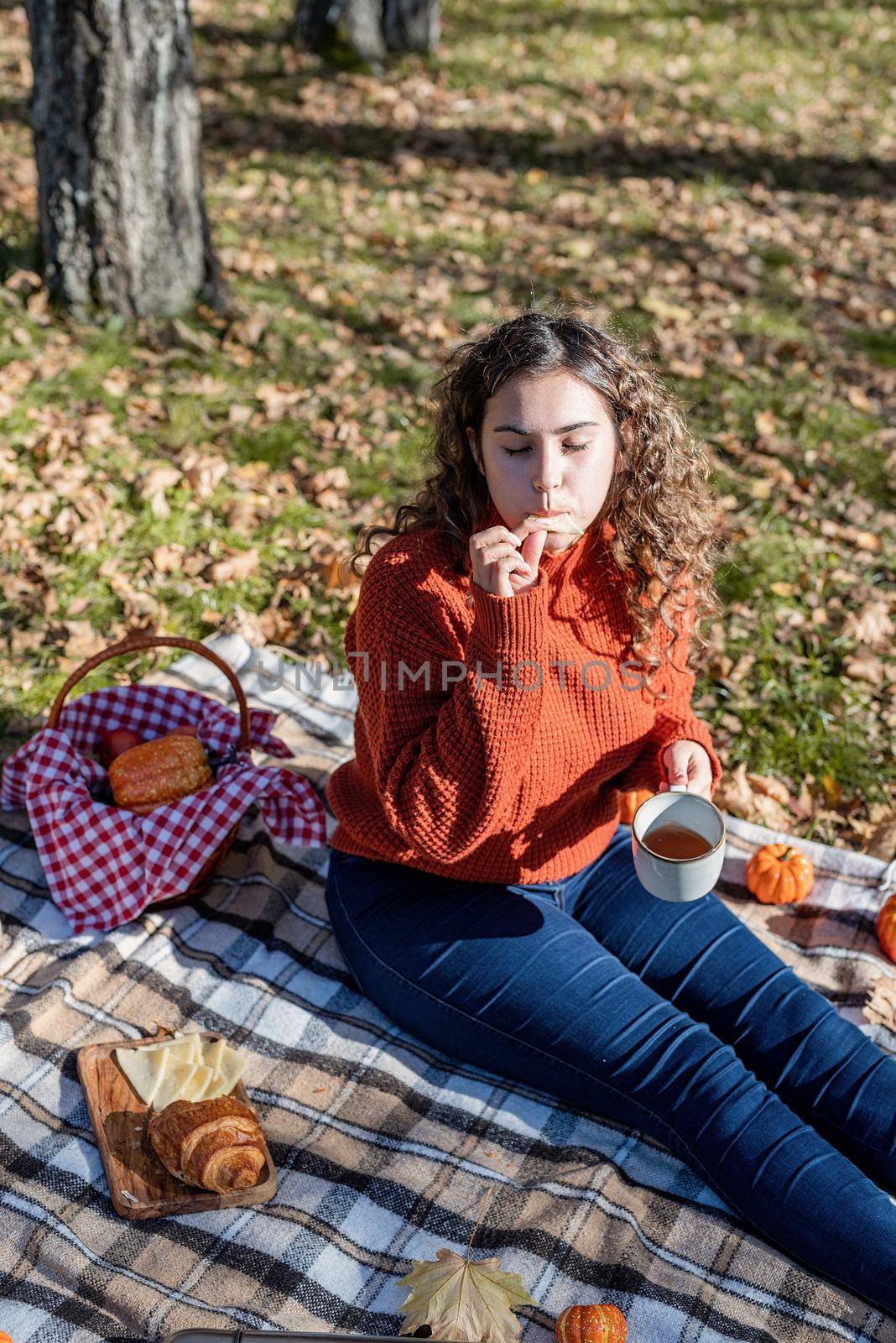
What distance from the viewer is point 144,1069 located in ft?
9.43

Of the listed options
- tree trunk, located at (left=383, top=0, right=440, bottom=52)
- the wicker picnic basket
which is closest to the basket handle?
the wicker picnic basket

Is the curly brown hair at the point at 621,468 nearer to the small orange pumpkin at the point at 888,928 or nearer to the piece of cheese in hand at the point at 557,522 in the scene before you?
the piece of cheese in hand at the point at 557,522

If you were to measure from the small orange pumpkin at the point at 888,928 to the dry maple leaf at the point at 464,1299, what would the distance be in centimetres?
146

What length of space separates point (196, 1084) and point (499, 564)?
1468 mm

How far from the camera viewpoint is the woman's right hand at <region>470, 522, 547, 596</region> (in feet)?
8.18

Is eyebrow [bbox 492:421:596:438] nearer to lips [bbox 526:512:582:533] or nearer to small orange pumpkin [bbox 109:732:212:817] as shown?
lips [bbox 526:512:582:533]

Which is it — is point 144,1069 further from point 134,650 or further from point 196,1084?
point 134,650

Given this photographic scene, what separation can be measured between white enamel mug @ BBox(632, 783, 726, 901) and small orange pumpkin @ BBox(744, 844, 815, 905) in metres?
0.84

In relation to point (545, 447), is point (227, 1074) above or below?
below

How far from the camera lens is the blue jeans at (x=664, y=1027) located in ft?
8.32

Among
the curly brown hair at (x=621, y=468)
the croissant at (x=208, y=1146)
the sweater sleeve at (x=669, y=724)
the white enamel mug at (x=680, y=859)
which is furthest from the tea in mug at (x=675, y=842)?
the croissant at (x=208, y=1146)

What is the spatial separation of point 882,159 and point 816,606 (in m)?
5.69

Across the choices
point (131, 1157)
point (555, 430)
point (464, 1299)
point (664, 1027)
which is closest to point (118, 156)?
point (555, 430)

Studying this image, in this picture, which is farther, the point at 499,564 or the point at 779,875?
the point at 779,875
